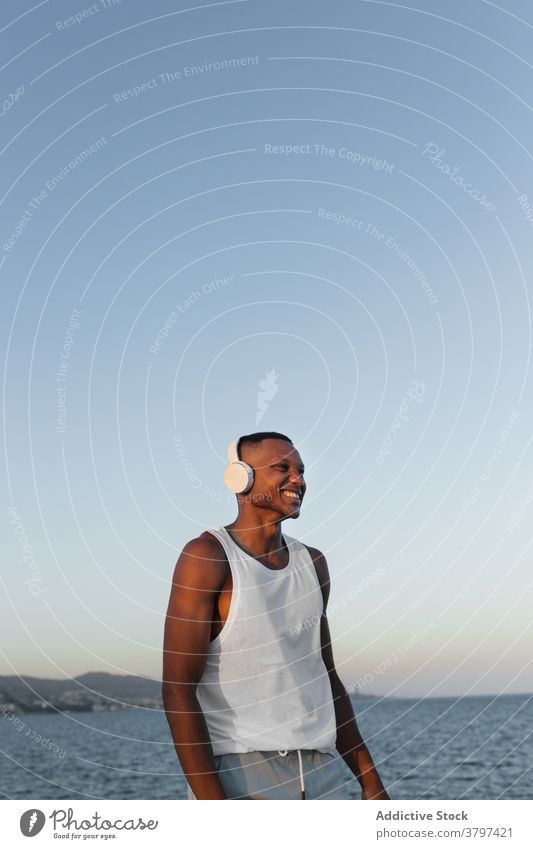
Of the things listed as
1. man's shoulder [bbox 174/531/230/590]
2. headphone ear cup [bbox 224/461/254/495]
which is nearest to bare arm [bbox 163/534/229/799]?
man's shoulder [bbox 174/531/230/590]

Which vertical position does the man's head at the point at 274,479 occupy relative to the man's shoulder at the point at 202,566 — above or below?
above

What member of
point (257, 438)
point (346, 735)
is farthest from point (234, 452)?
point (346, 735)

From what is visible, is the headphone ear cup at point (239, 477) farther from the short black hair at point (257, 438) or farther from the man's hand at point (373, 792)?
the man's hand at point (373, 792)

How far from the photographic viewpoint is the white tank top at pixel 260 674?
5051 mm

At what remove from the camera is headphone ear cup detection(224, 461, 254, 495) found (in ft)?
17.7

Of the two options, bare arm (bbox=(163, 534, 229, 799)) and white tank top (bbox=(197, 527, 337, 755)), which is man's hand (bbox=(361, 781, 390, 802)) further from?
bare arm (bbox=(163, 534, 229, 799))

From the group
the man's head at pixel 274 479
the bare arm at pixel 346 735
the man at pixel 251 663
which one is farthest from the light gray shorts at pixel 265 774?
the man's head at pixel 274 479

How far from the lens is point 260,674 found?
16.8 ft

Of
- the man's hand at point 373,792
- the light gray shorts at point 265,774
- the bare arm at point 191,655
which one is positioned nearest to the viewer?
the bare arm at point 191,655

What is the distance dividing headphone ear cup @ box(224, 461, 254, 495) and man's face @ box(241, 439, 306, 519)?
3cm
